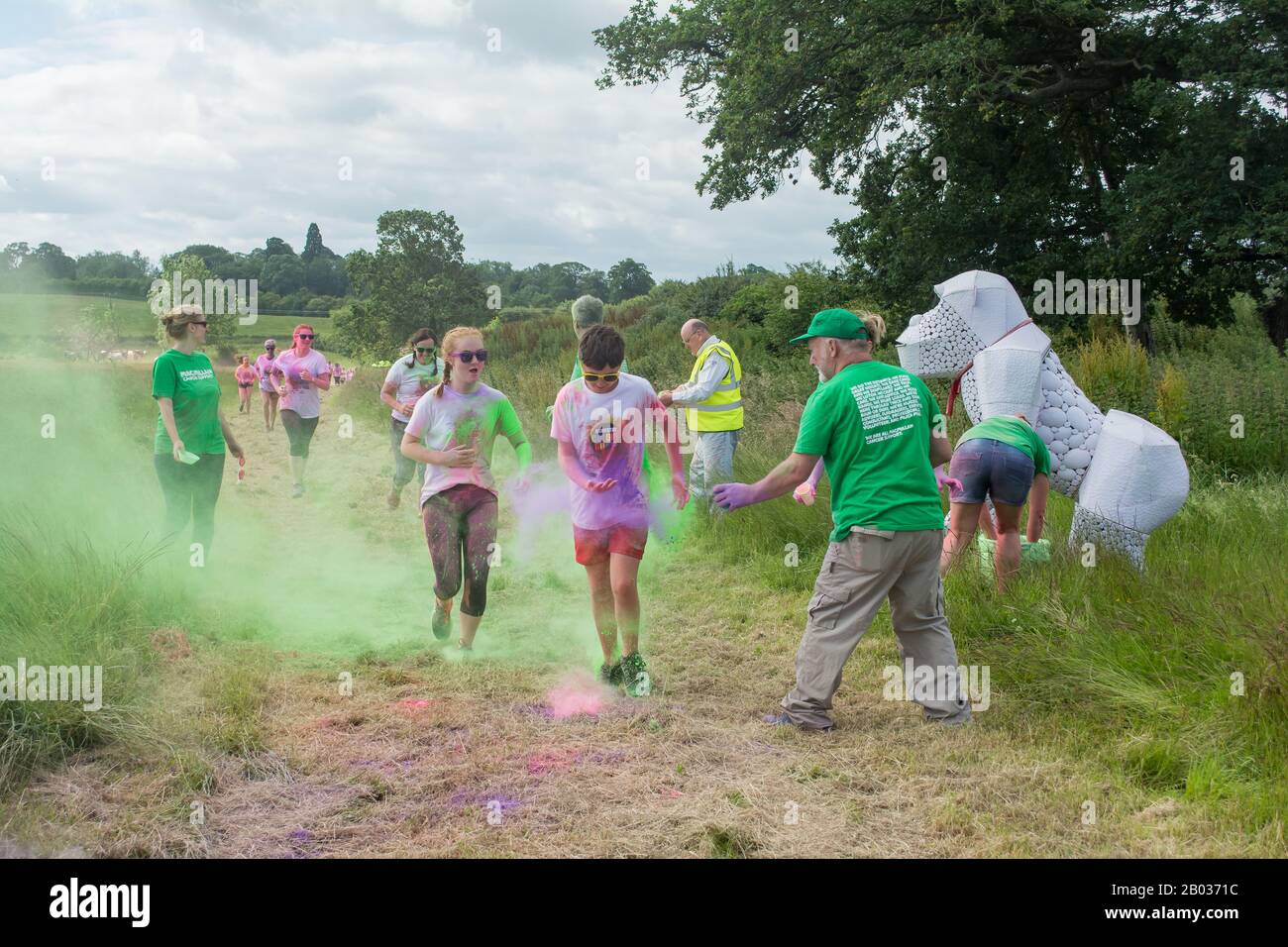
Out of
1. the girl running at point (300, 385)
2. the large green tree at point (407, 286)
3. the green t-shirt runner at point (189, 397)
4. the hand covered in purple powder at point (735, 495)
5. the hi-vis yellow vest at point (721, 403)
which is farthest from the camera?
the large green tree at point (407, 286)

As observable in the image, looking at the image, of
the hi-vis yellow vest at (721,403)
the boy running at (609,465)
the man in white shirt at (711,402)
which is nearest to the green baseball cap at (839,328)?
the boy running at (609,465)

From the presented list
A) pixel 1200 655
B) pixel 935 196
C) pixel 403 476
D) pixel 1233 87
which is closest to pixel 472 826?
pixel 1200 655

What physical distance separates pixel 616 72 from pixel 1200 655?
21.1 metres

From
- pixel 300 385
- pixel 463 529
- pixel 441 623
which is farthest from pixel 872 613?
pixel 300 385

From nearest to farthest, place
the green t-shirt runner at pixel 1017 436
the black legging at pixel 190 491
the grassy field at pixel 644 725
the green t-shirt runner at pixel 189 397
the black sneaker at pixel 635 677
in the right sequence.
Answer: the grassy field at pixel 644 725
the black sneaker at pixel 635 677
the green t-shirt runner at pixel 1017 436
the green t-shirt runner at pixel 189 397
the black legging at pixel 190 491

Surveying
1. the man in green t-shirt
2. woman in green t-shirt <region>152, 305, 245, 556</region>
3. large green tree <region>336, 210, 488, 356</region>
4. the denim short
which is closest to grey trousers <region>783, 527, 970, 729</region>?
the man in green t-shirt

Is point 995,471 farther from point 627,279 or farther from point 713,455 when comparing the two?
point 627,279

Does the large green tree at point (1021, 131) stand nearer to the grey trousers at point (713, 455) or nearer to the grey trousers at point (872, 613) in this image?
the grey trousers at point (713, 455)

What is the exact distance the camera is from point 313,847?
3.59 m

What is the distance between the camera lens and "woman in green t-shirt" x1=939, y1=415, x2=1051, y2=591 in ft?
18.1

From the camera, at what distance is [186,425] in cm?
690

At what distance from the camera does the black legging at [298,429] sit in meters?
12.0

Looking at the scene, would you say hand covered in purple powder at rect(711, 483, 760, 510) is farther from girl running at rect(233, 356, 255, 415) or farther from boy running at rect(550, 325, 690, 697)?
girl running at rect(233, 356, 255, 415)

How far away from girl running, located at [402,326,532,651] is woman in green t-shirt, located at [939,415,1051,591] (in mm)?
2521
